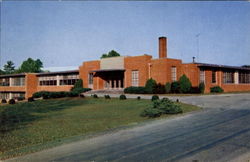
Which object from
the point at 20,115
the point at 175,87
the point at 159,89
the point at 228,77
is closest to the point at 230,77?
the point at 228,77

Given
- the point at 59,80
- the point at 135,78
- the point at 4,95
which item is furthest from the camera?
the point at 4,95

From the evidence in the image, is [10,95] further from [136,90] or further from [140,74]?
[136,90]

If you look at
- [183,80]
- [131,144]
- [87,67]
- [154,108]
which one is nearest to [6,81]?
[87,67]

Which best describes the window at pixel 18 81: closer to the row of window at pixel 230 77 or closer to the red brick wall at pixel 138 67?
the red brick wall at pixel 138 67

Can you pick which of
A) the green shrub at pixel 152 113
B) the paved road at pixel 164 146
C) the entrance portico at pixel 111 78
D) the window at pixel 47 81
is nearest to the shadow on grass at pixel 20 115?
the paved road at pixel 164 146

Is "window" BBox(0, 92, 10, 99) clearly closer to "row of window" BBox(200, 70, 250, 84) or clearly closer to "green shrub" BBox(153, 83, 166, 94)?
"green shrub" BBox(153, 83, 166, 94)

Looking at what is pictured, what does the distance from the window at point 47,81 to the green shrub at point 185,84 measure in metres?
27.3

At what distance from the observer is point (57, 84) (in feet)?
151

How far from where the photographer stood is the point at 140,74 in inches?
1331

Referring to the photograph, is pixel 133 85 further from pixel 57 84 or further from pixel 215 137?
pixel 215 137

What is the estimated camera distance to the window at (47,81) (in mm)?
46959

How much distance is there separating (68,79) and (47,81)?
6.25 m

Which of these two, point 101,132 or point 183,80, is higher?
point 183,80

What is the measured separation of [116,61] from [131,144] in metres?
30.4
